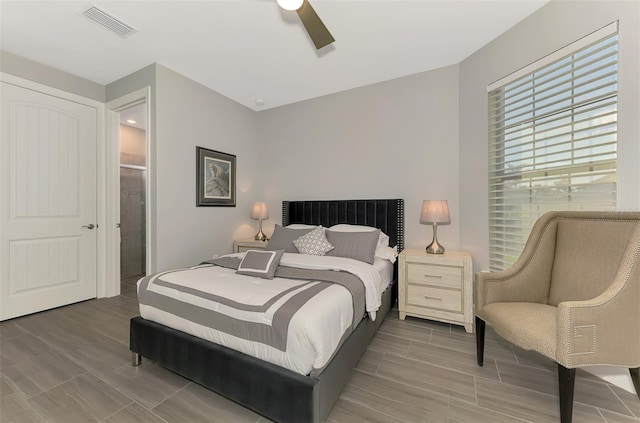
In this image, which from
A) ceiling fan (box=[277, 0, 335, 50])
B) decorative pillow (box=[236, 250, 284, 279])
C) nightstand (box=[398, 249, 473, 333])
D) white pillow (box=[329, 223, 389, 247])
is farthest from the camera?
white pillow (box=[329, 223, 389, 247])

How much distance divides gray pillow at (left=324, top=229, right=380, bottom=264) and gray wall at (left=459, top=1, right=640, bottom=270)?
41.5 inches

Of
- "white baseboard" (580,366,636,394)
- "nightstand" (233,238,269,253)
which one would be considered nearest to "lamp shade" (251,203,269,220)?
"nightstand" (233,238,269,253)

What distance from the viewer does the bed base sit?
4.15ft

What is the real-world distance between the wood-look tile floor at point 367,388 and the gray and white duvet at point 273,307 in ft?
1.21

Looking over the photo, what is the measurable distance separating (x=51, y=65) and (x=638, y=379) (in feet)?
18.5

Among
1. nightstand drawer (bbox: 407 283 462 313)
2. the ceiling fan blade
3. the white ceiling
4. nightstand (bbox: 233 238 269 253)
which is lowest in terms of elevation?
nightstand drawer (bbox: 407 283 462 313)

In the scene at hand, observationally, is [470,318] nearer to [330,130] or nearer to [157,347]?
[157,347]

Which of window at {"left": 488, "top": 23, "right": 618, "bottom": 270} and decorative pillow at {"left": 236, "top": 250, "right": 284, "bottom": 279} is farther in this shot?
decorative pillow at {"left": 236, "top": 250, "right": 284, "bottom": 279}

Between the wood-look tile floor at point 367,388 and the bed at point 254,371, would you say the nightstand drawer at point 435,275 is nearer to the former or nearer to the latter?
the wood-look tile floor at point 367,388

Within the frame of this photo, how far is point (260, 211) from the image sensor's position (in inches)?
154

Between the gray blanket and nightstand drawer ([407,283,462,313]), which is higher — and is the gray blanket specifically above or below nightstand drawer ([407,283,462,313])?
above

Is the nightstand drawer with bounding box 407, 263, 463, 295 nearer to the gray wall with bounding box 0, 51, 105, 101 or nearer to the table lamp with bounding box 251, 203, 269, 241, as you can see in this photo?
the table lamp with bounding box 251, 203, 269, 241

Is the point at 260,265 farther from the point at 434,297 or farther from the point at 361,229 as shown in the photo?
the point at 434,297

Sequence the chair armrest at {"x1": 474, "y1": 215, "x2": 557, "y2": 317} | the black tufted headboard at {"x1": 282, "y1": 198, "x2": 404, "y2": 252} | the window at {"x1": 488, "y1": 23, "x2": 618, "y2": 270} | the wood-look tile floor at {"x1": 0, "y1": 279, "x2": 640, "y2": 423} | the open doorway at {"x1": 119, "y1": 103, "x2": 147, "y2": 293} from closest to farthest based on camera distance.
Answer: the wood-look tile floor at {"x1": 0, "y1": 279, "x2": 640, "y2": 423}
the window at {"x1": 488, "y1": 23, "x2": 618, "y2": 270}
the chair armrest at {"x1": 474, "y1": 215, "x2": 557, "y2": 317}
the black tufted headboard at {"x1": 282, "y1": 198, "x2": 404, "y2": 252}
the open doorway at {"x1": 119, "y1": 103, "x2": 147, "y2": 293}
